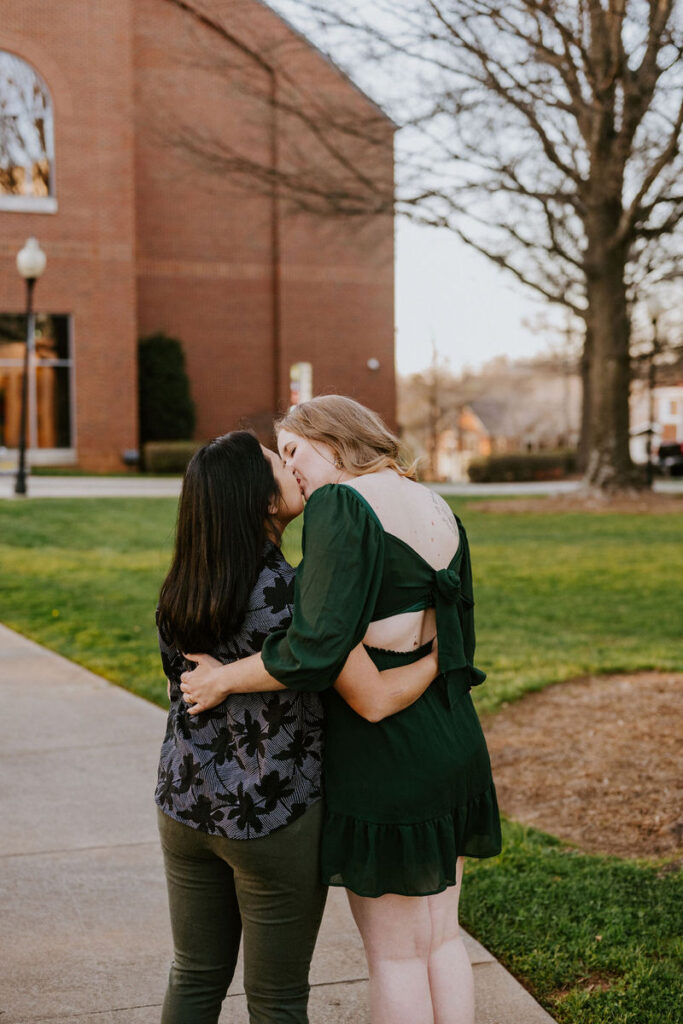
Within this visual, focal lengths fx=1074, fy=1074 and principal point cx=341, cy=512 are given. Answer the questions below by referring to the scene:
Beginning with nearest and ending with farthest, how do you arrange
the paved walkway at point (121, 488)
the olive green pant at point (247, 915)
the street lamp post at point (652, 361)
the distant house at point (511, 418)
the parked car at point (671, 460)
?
the olive green pant at point (247, 915) → the paved walkway at point (121, 488) → the street lamp post at point (652, 361) → the parked car at point (671, 460) → the distant house at point (511, 418)

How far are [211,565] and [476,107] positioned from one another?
38.7 ft

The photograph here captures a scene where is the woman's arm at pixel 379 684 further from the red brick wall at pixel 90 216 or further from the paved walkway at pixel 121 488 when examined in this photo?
the red brick wall at pixel 90 216

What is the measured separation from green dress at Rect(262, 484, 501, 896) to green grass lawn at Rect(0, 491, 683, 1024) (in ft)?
3.76

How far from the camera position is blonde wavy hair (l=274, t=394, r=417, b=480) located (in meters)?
2.27

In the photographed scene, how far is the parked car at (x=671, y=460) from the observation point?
3541cm

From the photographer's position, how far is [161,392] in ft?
90.0

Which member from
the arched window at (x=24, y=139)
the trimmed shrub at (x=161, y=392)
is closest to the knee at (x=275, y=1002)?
the arched window at (x=24, y=139)

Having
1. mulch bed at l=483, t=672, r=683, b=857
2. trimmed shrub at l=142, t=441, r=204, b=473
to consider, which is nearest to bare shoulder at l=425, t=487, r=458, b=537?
mulch bed at l=483, t=672, r=683, b=857

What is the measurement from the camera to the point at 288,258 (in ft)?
97.7

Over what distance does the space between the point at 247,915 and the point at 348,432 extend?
1016mm

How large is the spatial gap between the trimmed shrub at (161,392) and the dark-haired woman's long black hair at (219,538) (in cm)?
2561

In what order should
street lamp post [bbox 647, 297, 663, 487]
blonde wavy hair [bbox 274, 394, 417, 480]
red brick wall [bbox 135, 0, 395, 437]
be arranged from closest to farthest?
blonde wavy hair [bbox 274, 394, 417, 480], street lamp post [bbox 647, 297, 663, 487], red brick wall [bbox 135, 0, 395, 437]

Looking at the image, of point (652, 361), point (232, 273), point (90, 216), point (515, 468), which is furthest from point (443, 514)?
point (232, 273)

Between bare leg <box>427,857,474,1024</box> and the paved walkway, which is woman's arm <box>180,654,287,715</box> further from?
the paved walkway
